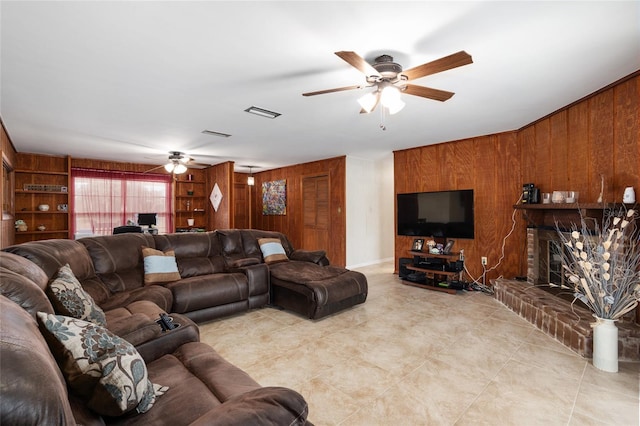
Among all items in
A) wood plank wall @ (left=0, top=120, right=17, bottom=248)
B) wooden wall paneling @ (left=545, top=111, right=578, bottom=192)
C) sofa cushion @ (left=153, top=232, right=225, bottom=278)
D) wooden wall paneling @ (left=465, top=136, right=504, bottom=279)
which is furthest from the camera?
wooden wall paneling @ (left=465, top=136, right=504, bottom=279)

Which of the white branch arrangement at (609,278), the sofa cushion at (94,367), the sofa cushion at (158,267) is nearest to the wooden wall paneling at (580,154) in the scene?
the white branch arrangement at (609,278)

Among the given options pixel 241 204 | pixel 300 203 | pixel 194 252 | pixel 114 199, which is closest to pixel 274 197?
pixel 300 203

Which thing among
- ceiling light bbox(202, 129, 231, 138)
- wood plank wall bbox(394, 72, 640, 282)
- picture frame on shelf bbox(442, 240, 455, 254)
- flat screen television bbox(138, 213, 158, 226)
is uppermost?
ceiling light bbox(202, 129, 231, 138)

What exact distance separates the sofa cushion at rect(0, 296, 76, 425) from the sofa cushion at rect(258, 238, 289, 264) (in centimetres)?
366

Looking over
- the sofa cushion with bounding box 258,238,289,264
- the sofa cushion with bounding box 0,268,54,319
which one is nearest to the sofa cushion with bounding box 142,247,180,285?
the sofa cushion with bounding box 258,238,289,264

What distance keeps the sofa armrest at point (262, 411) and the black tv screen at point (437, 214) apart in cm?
432

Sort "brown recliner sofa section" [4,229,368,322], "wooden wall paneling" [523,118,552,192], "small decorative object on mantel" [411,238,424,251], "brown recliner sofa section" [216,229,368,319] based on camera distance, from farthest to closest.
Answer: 1. "small decorative object on mantel" [411,238,424,251]
2. "wooden wall paneling" [523,118,552,192]
3. "brown recliner sofa section" [216,229,368,319]
4. "brown recliner sofa section" [4,229,368,322]

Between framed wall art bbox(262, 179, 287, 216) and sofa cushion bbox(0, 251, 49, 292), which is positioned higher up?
framed wall art bbox(262, 179, 287, 216)

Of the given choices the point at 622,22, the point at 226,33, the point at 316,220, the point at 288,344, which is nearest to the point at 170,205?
the point at 316,220

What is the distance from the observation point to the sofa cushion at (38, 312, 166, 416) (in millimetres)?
1058

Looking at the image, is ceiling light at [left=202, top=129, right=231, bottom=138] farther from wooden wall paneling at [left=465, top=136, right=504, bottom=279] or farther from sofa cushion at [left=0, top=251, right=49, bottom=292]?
wooden wall paneling at [left=465, top=136, right=504, bottom=279]

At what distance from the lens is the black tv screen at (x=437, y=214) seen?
4.69 metres

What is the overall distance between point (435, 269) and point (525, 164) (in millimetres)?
2026

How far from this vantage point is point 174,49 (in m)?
2.18
